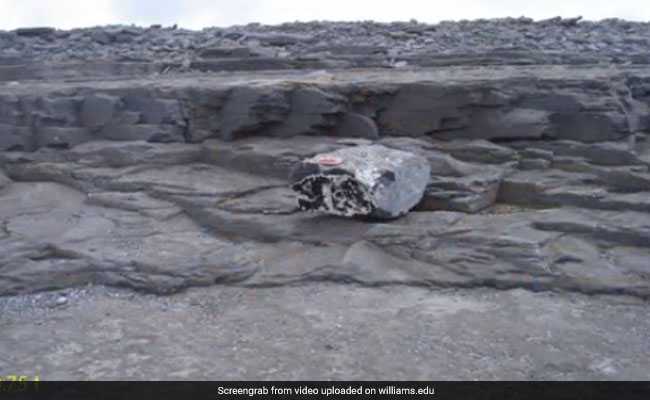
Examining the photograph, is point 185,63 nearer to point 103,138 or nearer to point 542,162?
point 103,138

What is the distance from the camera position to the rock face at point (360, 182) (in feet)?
25.4

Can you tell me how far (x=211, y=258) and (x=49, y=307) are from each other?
5.10ft

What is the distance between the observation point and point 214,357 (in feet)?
19.5

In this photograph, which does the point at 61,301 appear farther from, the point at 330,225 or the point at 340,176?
the point at 340,176

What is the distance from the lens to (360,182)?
7.68m

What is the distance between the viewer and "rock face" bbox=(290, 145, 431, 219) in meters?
7.74

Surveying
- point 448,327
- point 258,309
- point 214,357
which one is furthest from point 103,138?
point 448,327
